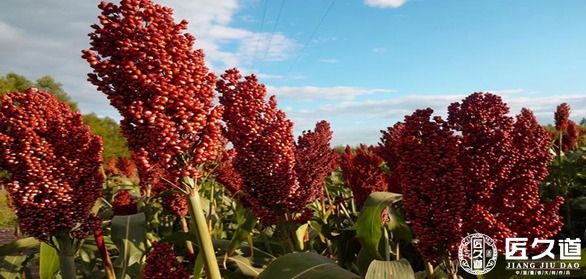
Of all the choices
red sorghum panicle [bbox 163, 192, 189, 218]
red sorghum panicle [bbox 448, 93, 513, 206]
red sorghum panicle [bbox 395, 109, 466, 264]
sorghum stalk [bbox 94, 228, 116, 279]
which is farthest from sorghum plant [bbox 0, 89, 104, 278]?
red sorghum panicle [bbox 448, 93, 513, 206]

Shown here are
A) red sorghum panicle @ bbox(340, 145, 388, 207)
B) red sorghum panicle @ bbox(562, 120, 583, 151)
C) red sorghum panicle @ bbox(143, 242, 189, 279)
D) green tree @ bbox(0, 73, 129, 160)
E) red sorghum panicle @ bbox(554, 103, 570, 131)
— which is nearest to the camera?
red sorghum panicle @ bbox(143, 242, 189, 279)

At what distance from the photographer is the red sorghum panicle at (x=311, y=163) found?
286cm

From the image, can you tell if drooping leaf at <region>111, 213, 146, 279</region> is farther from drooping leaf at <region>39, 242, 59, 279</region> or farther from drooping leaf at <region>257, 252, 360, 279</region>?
drooping leaf at <region>257, 252, 360, 279</region>

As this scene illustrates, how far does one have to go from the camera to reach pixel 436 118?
2.13 metres

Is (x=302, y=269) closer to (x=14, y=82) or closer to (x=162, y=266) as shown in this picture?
(x=162, y=266)

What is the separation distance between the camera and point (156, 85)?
6.12ft

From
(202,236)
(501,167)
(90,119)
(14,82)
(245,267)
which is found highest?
(14,82)

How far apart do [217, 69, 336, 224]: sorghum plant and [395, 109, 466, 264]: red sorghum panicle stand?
785 mm

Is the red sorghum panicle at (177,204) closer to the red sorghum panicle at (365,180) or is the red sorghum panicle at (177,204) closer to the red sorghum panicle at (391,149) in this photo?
the red sorghum panicle at (365,180)

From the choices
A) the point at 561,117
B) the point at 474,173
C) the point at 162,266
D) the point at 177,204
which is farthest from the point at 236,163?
the point at 561,117

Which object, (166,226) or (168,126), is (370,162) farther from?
(166,226)

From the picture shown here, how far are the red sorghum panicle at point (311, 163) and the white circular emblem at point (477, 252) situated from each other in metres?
1.02

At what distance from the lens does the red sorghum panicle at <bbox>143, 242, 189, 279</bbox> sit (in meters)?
1.73

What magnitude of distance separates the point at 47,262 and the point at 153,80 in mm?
1899
